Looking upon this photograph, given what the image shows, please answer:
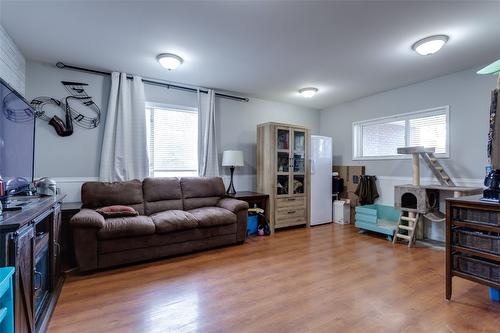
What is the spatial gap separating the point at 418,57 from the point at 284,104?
2.58 m

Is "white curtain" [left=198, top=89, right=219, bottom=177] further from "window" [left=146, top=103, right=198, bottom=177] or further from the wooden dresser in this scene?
the wooden dresser

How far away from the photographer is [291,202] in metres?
4.44

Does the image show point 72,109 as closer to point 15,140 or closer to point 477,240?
point 15,140

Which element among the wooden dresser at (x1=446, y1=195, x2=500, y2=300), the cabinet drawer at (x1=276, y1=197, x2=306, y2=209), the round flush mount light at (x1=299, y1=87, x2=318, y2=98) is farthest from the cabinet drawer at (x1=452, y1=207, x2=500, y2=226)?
Answer: the round flush mount light at (x1=299, y1=87, x2=318, y2=98)

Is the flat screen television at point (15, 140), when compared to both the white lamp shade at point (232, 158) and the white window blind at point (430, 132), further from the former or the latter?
the white window blind at point (430, 132)

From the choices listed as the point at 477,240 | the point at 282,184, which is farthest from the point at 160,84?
the point at 477,240

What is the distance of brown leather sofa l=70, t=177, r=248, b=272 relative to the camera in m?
2.56

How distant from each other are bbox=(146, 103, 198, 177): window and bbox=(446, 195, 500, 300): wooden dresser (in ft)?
11.0

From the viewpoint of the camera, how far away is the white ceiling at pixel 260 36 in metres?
2.12

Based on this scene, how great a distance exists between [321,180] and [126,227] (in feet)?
11.1

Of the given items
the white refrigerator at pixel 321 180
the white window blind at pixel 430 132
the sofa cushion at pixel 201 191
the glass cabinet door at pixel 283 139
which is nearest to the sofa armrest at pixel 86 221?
the sofa cushion at pixel 201 191

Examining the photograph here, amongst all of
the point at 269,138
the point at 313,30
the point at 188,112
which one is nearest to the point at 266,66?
the point at 313,30

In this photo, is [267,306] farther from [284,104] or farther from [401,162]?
[284,104]

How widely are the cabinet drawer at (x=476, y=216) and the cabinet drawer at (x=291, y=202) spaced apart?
253 cm
